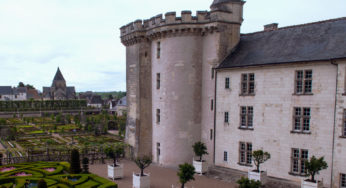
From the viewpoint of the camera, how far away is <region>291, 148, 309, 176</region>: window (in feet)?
61.6

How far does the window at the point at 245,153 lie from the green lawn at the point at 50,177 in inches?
383

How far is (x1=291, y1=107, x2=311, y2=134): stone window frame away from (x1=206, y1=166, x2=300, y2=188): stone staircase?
11.5ft

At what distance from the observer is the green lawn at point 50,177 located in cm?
1866

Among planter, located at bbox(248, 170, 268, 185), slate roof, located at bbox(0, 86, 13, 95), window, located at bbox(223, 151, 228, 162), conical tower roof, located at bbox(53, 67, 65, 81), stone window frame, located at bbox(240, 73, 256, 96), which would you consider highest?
conical tower roof, located at bbox(53, 67, 65, 81)

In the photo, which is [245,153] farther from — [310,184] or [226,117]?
[310,184]

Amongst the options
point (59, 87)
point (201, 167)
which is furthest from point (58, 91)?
point (201, 167)

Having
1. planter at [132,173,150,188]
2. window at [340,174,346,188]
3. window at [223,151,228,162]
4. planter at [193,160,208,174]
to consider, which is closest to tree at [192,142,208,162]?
planter at [193,160,208,174]

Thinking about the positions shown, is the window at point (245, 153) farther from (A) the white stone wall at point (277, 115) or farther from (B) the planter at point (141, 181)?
(B) the planter at point (141, 181)

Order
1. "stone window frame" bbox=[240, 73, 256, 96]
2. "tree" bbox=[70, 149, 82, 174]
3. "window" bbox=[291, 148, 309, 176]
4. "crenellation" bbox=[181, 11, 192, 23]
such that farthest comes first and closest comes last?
"crenellation" bbox=[181, 11, 192, 23]
"tree" bbox=[70, 149, 82, 174]
"stone window frame" bbox=[240, 73, 256, 96]
"window" bbox=[291, 148, 309, 176]

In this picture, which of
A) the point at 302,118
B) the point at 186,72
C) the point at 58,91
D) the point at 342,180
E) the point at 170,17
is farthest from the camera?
the point at 58,91

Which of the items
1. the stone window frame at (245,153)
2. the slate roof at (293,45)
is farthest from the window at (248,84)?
the stone window frame at (245,153)

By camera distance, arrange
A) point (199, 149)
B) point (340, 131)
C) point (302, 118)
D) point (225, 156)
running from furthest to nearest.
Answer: point (199, 149) → point (225, 156) → point (302, 118) → point (340, 131)

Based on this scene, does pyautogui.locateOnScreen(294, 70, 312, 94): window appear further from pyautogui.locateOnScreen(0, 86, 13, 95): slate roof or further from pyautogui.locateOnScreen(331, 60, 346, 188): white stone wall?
pyautogui.locateOnScreen(0, 86, 13, 95): slate roof

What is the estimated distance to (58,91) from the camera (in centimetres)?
12762
